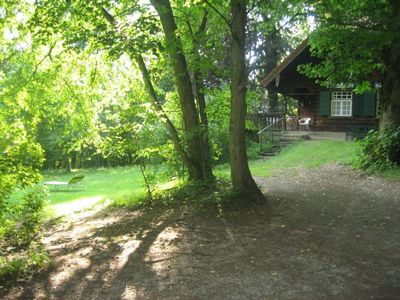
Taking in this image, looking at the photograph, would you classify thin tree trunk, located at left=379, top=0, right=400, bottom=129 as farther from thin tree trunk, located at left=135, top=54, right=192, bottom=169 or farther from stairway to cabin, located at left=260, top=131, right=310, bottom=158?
stairway to cabin, located at left=260, top=131, right=310, bottom=158

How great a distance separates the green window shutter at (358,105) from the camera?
2336cm

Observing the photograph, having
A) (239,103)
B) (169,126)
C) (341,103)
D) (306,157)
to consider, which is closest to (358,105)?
(341,103)

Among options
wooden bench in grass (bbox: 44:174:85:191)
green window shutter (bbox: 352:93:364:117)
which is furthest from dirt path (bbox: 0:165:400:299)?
green window shutter (bbox: 352:93:364:117)

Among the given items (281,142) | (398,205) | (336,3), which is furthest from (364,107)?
(398,205)

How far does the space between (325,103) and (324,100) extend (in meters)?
0.19

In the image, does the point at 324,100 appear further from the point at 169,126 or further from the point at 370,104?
the point at 169,126

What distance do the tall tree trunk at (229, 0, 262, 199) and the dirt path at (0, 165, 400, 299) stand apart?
71 centimetres

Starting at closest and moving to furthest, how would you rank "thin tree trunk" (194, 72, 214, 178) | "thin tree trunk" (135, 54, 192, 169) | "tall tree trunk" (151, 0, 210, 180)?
1. "tall tree trunk" (151, 0, 210, 180)
2. "thin tree trunk" (135, 54, 192, 169)
3. "thin tree trunk" (194, 72, 214, 178)

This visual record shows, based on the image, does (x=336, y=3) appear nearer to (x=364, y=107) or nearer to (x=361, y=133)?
(x=361, y=133)

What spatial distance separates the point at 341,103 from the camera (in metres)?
24.2

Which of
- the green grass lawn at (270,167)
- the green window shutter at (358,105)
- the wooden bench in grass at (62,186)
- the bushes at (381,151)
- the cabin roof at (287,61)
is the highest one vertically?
the cabin roof at (287,61)

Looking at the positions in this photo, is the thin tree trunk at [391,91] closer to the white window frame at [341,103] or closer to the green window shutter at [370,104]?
the green window shutter at [370,104]

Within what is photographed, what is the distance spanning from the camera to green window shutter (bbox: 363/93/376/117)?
22859 millimetres

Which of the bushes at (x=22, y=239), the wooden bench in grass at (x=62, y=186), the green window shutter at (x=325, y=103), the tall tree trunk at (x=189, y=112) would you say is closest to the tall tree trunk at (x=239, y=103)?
the tall tree trunk at (x=189, y=112)
